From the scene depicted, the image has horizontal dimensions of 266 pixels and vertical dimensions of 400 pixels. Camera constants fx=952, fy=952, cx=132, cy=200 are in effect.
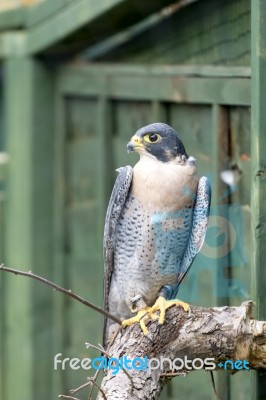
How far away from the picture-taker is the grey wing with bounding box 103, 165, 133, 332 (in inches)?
96.1

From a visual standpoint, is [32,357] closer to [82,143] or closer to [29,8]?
[82,143]

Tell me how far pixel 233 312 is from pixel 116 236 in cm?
41

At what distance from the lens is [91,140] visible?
4051 mm

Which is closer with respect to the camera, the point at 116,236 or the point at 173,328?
the point at 173,328

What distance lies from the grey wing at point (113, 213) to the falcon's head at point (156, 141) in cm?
14

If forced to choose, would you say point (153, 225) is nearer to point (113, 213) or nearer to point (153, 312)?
point (113, 213)

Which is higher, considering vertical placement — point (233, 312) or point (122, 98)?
point (122, 98)

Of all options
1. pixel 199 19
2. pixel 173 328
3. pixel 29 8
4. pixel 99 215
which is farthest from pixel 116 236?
pixel 29 8

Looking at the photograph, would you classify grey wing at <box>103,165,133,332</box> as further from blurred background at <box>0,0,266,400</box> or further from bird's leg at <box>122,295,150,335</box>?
blurred background at <box>0,0,266,400</box>

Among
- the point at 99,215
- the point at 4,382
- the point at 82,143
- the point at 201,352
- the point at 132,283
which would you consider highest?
the point at 82,143

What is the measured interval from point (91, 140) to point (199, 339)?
6.20 feet

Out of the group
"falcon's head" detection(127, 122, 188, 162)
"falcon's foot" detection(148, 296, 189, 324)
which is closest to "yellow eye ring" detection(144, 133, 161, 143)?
"falcon's head" detection(127, 122, 188, 162)

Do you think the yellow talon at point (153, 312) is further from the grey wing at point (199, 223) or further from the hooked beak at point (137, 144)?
the hooked beak at point (137, 144)

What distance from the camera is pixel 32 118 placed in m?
4.22
